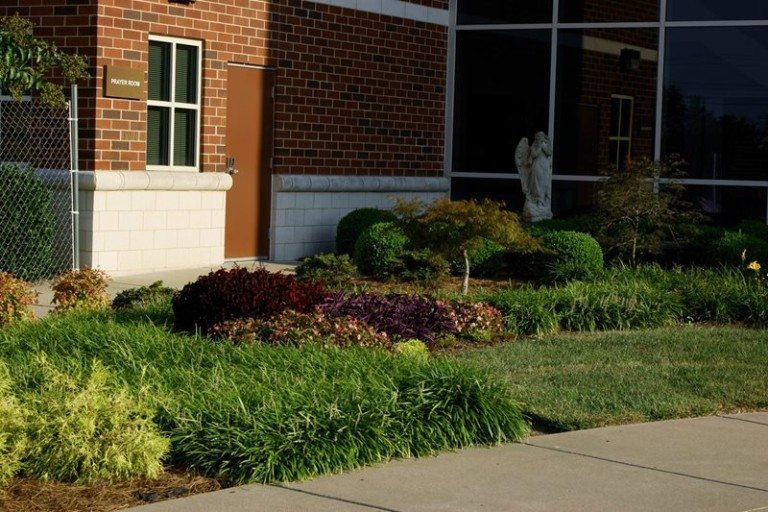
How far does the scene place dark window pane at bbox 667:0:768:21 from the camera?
18578mm

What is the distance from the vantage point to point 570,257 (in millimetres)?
14883

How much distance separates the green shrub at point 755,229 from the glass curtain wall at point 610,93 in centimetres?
95

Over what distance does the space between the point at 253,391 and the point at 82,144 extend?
344 inches

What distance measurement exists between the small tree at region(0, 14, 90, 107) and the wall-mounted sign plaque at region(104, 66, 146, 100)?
1395 mm

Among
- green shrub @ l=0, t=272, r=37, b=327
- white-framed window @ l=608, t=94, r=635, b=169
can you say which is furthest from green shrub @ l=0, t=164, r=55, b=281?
white-framed window @ l=608, t=94, r=635, b=169

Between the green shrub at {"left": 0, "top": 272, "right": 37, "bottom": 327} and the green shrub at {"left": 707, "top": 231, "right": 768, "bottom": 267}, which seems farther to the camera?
the green shrub at {"left": 707, "top": 231, "right": 768, "bottom": 267}

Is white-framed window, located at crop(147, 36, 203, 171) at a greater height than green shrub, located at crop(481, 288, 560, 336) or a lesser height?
greater

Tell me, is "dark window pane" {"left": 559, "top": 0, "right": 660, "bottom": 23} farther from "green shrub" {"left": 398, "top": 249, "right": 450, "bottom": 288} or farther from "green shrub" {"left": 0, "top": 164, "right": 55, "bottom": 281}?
"green shrub" {"left": 0, "top": 164, "right": 55, "bottom": 281}

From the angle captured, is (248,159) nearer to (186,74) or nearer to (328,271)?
(186,74)

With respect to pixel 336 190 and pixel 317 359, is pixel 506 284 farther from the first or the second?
pixel 317 359

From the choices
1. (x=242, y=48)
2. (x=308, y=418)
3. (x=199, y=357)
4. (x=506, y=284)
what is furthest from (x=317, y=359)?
(x=242, y=48)

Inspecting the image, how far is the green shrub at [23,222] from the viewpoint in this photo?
1448cm

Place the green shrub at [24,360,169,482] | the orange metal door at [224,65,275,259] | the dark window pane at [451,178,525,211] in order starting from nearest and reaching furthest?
the green shrub at [24,360,169,482] → the orange metal door at [224,65,275,259] → the dark window pane at [451,178,525,211]

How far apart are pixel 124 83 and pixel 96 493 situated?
9.90 metres
